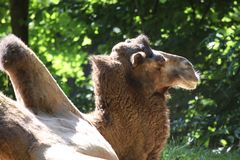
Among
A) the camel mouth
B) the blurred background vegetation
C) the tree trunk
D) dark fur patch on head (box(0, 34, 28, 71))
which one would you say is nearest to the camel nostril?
the camel mouth

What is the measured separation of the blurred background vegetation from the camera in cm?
1087

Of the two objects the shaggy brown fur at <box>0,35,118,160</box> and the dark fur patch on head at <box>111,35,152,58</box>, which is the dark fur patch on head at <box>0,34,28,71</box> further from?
the dark fur patch on head at <box>111,35,152,58</box>

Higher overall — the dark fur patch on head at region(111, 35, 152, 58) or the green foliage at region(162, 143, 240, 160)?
the dark fur patch on head at region(111, 35, 152, 58)

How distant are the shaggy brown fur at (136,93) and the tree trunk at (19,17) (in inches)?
302

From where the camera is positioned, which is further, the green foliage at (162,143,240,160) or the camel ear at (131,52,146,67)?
the green foliage at (162,143,240,160)

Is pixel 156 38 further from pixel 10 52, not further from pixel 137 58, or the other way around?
pixel 10 52

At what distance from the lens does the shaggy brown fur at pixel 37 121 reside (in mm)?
3820

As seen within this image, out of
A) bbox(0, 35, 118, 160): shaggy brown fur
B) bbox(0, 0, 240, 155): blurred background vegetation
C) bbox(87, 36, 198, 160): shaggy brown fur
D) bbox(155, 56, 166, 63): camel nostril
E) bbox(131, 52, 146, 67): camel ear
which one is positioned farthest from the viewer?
bbox(0, 0, 240, 155): blurred background vegetation

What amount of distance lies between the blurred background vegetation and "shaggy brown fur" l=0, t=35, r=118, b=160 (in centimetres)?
539

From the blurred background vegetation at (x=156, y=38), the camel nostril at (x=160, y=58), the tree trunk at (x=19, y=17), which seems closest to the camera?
the camel nostril at (x=160, y=58)

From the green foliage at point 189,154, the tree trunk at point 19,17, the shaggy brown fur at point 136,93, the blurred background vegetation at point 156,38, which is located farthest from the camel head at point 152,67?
the tree trunk at point 19,17

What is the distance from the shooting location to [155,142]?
600 cm

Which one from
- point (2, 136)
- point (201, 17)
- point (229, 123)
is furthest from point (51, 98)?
point (201, 17)

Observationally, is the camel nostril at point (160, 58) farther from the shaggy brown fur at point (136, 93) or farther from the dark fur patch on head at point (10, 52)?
the dark fur patch on head at point (10, 52)
